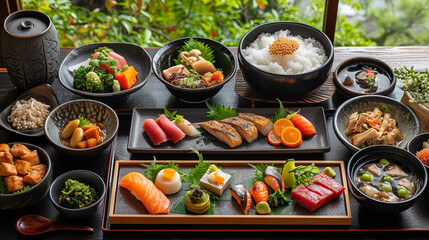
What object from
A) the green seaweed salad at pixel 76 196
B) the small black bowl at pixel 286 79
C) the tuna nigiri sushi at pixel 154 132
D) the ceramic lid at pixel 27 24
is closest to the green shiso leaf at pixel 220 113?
the small black bowl at pixel 286 79

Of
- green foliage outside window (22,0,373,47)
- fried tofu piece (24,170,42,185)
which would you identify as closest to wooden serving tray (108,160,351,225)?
fried tofu piece (24,170,42,185)

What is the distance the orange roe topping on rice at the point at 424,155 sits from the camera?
291 cm

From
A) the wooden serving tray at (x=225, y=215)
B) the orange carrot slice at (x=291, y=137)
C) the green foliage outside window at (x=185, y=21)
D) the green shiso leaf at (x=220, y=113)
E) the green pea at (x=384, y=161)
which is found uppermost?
the green pea at (x=384, y=161)

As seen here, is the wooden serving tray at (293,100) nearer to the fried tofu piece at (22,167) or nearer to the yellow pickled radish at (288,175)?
the yellow pickled radish at (288,175)

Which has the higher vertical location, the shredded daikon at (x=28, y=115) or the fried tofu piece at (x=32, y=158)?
the fried tofu piece at (x=32, y=158)

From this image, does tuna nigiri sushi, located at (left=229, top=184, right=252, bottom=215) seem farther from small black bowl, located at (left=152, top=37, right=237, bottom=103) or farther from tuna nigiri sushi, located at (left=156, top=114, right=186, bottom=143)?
small black bowl, located at (left=152, top=37, right=237, bottom=103)

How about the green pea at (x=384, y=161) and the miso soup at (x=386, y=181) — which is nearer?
the miso soup at (x=386, y=181)

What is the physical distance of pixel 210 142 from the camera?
129 inches

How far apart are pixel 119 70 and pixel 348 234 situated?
201 centimetres

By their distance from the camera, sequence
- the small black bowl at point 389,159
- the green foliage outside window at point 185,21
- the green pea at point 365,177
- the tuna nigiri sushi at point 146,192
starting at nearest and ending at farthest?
the small black bowl at point 389,159 < the tuna nigiri sushi at point 146,192 < the green pea at point 365,177 < the green foliage outside window at point 185,21

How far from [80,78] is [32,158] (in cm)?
82

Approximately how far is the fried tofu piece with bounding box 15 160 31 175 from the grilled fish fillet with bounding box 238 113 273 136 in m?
1.44

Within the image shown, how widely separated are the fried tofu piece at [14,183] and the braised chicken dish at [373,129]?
207 cm

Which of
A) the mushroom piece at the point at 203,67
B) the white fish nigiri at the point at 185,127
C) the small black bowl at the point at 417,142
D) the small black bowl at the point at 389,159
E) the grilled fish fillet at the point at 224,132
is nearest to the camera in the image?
the small black bowl at the point at 389,159
